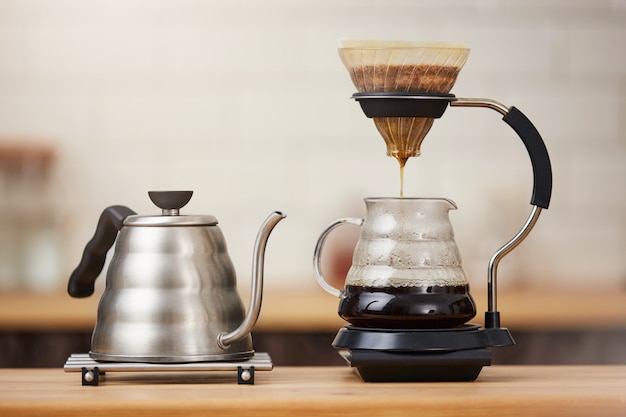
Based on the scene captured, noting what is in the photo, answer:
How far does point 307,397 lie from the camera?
41.3 inches

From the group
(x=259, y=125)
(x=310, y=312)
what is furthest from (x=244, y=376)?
(x=259, y=125)

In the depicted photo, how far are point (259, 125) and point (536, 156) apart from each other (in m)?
1.96

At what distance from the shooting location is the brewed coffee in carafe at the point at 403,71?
3.82 ft

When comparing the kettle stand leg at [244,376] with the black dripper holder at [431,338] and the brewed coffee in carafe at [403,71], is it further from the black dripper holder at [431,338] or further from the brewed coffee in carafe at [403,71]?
the brewed coffee in carafe at [403,71]

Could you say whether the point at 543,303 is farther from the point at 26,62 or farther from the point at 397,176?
the point at 26,62

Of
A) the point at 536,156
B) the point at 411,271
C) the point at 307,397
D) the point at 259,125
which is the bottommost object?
the point at 307,397

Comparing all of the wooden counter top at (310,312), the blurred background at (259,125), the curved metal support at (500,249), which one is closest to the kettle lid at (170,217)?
the curved metal support at (500,249)

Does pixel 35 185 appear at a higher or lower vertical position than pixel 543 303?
higher

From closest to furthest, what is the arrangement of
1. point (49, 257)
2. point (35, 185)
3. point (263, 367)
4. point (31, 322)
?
1. point (263, 367)
2. point (31, 322)
3. point (49, 257)
4. point (35, 185)

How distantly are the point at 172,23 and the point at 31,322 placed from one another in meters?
1.00

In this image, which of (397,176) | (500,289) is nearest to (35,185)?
(397,176)

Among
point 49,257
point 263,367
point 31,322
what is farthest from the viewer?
point 49,257

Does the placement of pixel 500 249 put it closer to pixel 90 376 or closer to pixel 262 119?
pixel 90 376

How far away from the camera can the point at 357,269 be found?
1199mm
